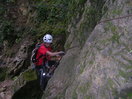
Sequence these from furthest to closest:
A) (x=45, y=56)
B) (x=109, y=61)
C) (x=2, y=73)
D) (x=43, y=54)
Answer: (x=2, y=73)
(x=45, y=56)
(x=43, y=54)
(x=109, y=61)

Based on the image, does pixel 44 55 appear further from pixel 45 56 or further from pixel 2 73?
pixel 2 73

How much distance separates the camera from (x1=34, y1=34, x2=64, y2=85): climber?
26.7 ft

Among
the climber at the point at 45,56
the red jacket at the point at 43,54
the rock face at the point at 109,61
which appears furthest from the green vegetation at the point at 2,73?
the rock face at the point at 109,61

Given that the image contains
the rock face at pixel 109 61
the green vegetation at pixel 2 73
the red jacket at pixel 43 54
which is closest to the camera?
the rock face at pixel 109 61

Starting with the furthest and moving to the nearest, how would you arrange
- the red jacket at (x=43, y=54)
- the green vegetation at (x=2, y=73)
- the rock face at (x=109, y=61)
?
the green vegetation at (x=2, y=73) → the red jacket at (x=43, y=54) → the rock face at (x=109, y=61)

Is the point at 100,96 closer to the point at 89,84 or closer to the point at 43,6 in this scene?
the point at 89,84

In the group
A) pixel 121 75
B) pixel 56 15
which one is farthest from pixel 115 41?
pixel 56 15

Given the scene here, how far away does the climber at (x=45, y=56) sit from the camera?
8.15 metres

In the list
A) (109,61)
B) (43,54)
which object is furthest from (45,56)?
(109,61)

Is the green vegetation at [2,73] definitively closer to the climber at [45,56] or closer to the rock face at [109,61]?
the climber at [45,56]

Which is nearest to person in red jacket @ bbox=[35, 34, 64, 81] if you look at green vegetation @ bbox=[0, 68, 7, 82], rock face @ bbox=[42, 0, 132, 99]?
rock face @ bbox=[42, 0, 132, 99]

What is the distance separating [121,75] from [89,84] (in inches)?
21.7

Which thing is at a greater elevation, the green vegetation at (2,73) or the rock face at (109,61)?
the rock face at (109,61)

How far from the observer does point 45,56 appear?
8414 millimetres
